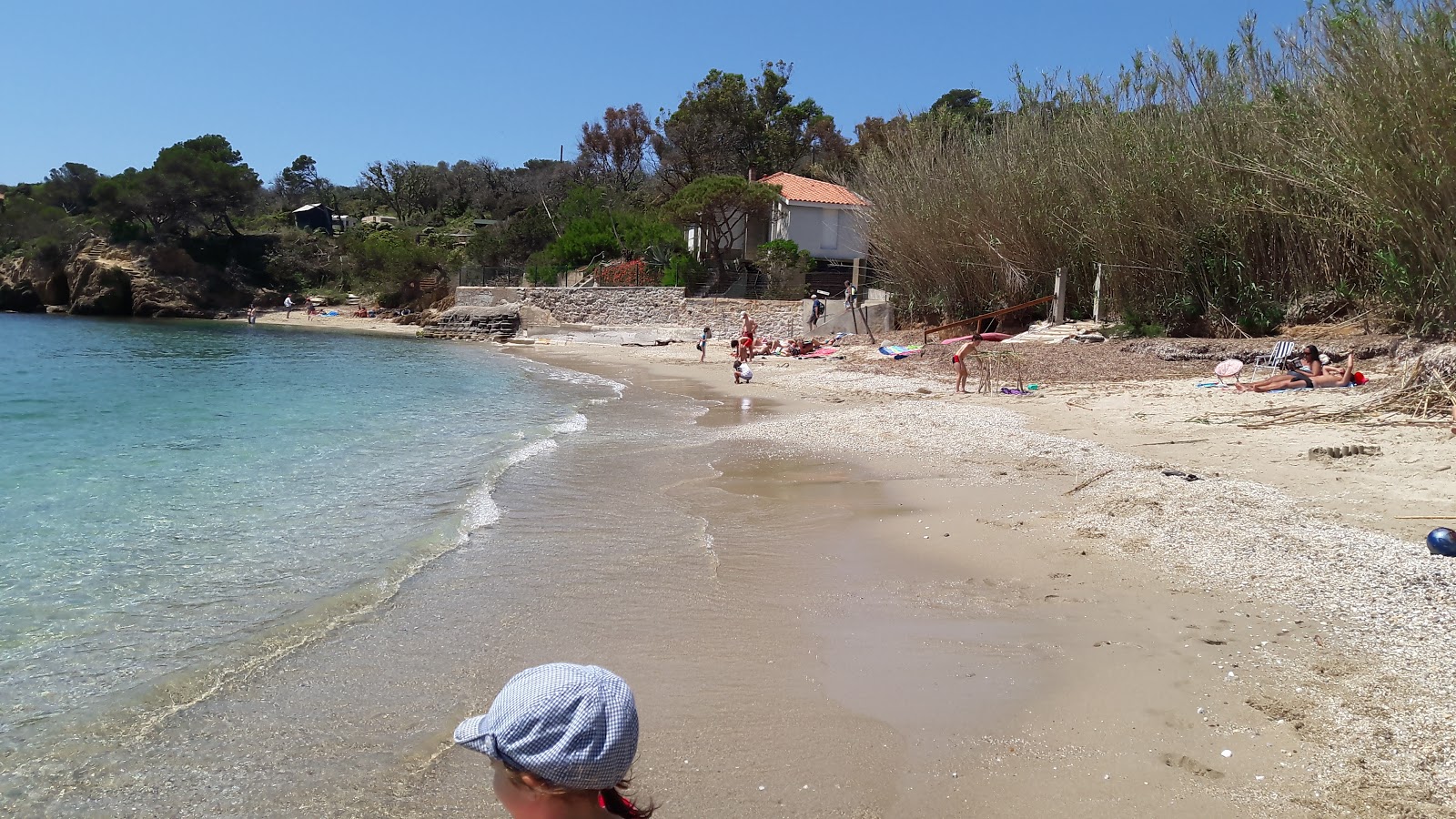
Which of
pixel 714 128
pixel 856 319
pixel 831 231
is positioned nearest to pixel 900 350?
pixel 856 319

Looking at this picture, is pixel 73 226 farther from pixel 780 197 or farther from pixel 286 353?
pixel 780 197

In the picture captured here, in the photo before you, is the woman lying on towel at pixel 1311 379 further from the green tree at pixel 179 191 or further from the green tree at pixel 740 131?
the green tree at pixel 179 191

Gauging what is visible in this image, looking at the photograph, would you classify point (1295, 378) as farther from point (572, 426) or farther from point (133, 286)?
point (133, 286)

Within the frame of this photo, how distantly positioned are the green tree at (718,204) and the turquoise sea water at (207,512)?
16514 millimetres

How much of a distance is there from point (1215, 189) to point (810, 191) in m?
21.4

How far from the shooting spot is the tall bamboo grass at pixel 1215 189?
13.6 meters

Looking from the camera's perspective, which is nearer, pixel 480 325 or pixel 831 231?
pixel 831 231

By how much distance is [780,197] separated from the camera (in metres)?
36.9

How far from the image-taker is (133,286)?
54.9 metres

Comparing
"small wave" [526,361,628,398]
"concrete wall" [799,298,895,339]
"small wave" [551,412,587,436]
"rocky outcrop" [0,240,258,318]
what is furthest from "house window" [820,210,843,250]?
"rocky outcrop" [0,240,258,318]

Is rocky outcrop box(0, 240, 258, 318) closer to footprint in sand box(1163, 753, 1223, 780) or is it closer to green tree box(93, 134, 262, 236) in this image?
green tree box(93, 134, 262, 236)

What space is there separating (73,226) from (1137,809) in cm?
6983

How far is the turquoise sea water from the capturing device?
5020 millimetres

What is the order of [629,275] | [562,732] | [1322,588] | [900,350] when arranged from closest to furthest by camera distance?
[562,732] < [1322,588] < [900,350] < [629,275]
